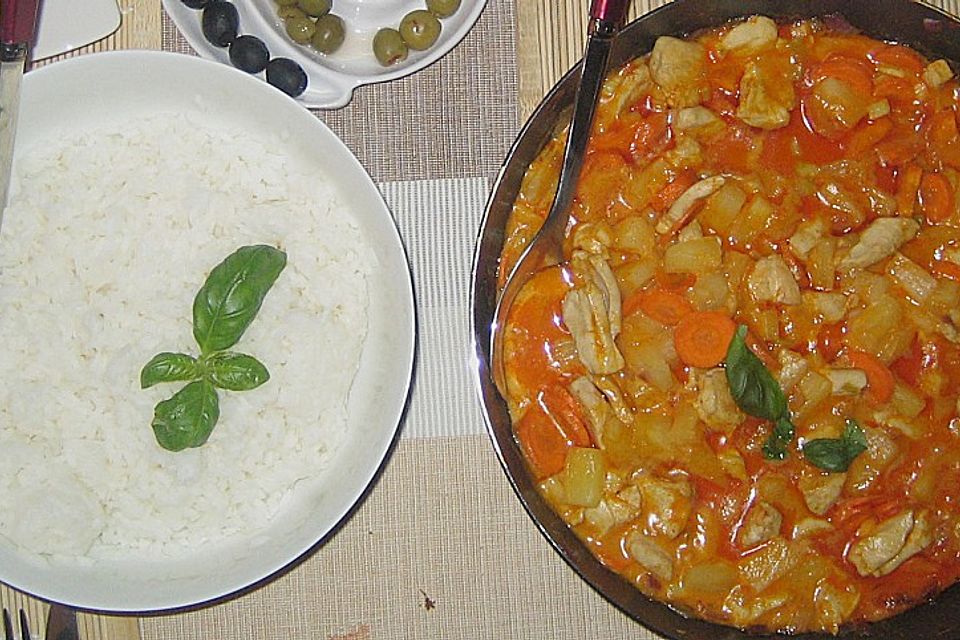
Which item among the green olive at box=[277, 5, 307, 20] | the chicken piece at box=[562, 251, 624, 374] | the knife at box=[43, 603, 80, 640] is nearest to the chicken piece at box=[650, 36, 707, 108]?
the chicken piece at box=[562, 251, 624, 374]

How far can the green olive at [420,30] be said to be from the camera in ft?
10.3

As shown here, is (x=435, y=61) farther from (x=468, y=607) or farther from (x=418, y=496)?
(x=468, y=607)

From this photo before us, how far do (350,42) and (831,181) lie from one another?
64.0 inches

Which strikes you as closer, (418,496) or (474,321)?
(474,321)

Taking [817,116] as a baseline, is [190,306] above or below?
below

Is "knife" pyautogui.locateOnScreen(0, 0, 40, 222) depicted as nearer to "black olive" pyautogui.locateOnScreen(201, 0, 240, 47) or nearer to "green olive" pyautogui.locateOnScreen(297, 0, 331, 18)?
"black olive" pyautogui.locateOnScreen(201, 0, 240, 47)

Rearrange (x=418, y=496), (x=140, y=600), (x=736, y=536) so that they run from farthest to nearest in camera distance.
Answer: (x=418, y=496), (x=736, y=536), (x=140, y=600)

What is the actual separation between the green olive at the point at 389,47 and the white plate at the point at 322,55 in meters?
0.02

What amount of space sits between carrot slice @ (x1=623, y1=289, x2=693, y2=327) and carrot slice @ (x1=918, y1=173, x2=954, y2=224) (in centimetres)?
82

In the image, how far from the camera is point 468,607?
3111 millimetres

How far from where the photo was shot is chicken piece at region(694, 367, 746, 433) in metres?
2.77

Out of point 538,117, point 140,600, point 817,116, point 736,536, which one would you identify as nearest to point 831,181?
point 817,116

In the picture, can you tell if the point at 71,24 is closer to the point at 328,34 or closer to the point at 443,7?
the point at 328,34

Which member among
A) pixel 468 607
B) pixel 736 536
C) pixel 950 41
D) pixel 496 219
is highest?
pixel 950 41
